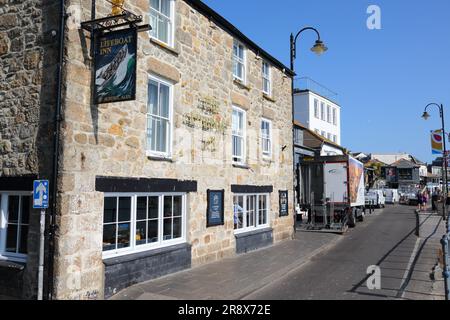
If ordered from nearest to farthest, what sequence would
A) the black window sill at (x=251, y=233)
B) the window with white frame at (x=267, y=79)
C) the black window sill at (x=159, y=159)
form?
1. the black window sill at (x=159, y=159)
2. the black window sill at (x=251, y=233)
3. the window with white frame at (x=267, y=79)

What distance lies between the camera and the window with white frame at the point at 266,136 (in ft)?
49.6

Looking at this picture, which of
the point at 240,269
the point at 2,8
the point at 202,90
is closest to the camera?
the point at 2,8

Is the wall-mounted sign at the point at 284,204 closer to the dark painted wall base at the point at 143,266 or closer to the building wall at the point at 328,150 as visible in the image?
the dark painted wall base at the point at 143,266

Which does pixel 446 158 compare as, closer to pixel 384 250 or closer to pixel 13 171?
pixel 384 250

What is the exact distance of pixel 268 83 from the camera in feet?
51.9

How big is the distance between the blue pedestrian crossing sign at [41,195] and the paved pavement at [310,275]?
244 centimetres

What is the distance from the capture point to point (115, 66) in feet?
23.9

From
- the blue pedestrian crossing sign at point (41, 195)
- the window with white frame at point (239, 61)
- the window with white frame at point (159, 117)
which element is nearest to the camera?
the blue pedestrian crossing sign at point (41, 195)

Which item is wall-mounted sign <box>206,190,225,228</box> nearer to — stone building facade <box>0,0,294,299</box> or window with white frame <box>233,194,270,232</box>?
stone building facade <box>0,0,294,299</box>

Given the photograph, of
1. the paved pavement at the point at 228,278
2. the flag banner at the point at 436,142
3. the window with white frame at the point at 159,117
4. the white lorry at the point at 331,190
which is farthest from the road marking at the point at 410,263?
the flag banner at the point at 436,142

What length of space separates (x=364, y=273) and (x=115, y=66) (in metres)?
7.87

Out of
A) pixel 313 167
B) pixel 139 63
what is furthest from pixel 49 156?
pixel 313 167

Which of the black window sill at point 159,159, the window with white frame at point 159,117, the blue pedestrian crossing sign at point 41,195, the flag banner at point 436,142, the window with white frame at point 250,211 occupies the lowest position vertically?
the window with white frame at point 250,211

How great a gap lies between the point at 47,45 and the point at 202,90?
4.67 metres
